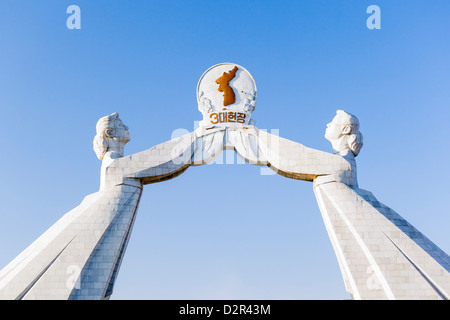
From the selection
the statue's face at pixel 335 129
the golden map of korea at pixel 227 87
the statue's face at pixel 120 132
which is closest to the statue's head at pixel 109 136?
the statue's face at pixel 120 132

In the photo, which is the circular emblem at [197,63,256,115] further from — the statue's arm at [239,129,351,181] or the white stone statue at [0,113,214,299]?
the statue's arm at [239,129,351,181]

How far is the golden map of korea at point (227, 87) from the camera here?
32.2ft

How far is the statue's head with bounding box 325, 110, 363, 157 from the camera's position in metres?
9.50

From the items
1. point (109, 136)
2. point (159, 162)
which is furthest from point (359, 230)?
point (109, 136)

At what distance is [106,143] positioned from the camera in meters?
9.61

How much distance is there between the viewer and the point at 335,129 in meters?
9.61

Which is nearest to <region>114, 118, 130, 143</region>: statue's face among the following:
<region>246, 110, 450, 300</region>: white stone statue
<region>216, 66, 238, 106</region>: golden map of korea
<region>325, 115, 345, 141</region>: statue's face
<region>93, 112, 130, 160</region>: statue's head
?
<region>93, 112, 130, 160</region>: statue's head

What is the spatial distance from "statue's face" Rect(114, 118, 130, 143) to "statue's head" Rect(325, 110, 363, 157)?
12.2 ft

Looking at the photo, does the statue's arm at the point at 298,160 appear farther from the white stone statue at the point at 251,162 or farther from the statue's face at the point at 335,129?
the statue's face at the point at 335,129

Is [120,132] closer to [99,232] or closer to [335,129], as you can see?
[99,232]

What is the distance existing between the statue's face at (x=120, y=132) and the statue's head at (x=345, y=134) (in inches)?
147
